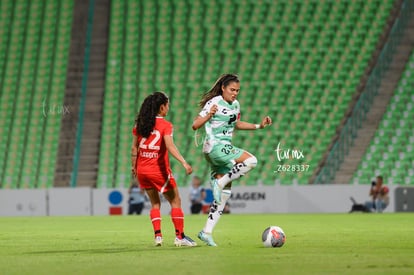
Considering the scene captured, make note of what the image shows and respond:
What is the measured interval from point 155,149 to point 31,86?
21618mm

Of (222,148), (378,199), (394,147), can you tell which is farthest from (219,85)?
(394,147)

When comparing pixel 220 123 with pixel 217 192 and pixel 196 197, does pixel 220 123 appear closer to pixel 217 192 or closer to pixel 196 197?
pixel 217 192

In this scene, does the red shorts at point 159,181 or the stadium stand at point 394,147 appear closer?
the red shorts at point 159,181

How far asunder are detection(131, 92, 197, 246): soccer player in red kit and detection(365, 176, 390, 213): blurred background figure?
14.5m

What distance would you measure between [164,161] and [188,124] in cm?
1865

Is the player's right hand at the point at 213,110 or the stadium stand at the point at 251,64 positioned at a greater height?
the stadium stand at the point at 251,64

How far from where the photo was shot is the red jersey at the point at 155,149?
11.4 m

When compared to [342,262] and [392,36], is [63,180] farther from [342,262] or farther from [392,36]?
[342,262]

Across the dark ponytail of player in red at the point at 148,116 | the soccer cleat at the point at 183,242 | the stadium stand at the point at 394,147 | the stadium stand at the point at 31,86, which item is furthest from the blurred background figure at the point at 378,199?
the dark ponytail of player in red at the point at 148,116

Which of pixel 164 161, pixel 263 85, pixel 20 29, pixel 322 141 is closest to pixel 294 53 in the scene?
pixel 263 85

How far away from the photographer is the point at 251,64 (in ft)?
104

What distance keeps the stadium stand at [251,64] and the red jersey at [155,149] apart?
16.5 meters

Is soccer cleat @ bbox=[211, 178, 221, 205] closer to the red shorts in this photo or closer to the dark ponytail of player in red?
the red shorts

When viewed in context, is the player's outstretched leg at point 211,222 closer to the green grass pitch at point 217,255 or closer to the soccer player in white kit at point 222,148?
the soccer player in white kit at point 222,148
